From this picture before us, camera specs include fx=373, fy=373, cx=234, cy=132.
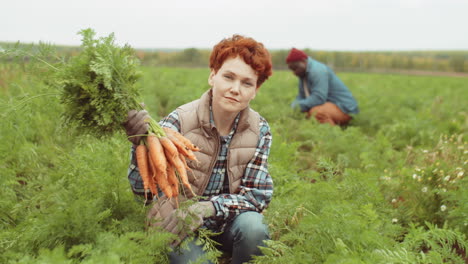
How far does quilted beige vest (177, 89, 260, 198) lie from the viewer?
2.58 metres

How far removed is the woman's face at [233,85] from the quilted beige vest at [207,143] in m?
0.13

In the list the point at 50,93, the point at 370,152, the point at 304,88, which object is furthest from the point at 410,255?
the point at 304,88

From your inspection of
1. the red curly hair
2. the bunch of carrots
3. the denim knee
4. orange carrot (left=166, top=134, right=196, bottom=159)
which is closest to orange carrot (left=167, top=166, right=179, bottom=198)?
the bunch of carrots

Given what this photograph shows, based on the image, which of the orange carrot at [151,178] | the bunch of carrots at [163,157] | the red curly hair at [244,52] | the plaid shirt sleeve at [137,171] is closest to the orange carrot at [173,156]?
the bunch of carrots at [163,157]

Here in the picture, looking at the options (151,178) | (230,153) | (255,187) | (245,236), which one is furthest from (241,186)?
(151,178)

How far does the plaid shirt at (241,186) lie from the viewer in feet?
8.34

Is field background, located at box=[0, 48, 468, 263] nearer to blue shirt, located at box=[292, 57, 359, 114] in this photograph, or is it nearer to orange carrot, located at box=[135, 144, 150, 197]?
orange carrot, located at box=[135, 144, 150, 197]

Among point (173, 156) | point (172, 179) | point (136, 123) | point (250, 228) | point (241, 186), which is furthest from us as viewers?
point (241, 186)

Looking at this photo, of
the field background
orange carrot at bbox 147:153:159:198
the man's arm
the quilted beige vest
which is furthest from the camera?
the man's arm

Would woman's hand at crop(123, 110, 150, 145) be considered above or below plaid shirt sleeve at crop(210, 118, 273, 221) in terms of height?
above

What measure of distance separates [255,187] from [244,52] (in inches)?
37.7

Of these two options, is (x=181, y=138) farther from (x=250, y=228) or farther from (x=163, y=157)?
(x=250, y=228)

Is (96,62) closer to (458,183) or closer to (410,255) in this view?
(410,255)

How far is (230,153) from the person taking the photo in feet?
8.58
